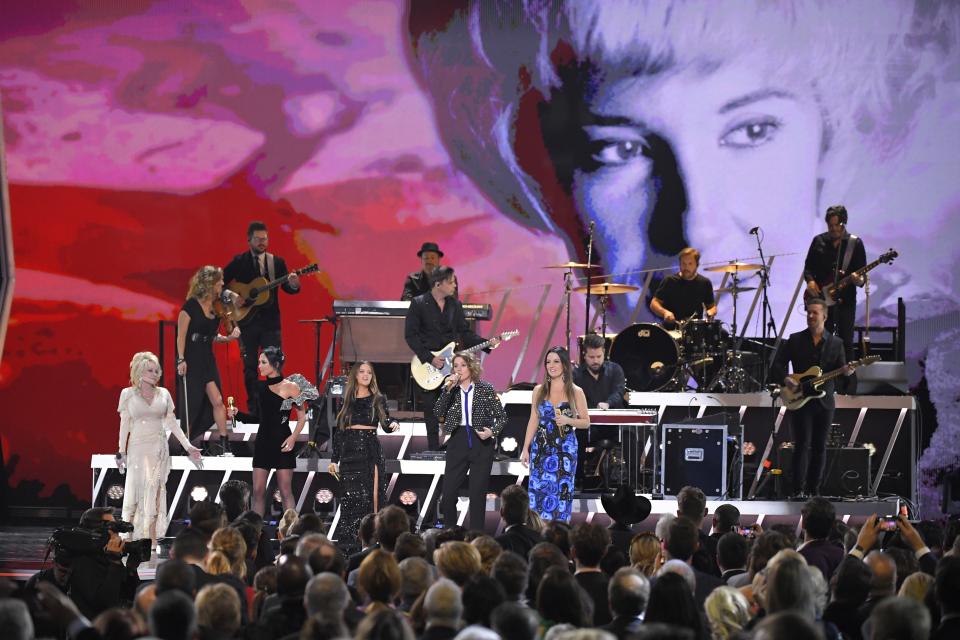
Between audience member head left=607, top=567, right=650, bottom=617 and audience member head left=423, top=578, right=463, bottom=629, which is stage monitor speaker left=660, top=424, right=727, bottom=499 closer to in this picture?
audience member head left=607, top=567, right=650, bottom=617

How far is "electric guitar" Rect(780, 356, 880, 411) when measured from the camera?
30.6 feet

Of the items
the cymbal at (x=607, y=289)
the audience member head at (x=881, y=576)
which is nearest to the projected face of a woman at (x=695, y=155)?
the cymbal at (x=607, y=289)

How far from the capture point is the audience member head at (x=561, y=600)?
166 inches

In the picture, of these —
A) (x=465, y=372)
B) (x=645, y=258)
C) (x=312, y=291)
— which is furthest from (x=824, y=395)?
(x=312, y=291)

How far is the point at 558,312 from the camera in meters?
13.2

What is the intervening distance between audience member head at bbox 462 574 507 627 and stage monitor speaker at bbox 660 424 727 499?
17.5 ft

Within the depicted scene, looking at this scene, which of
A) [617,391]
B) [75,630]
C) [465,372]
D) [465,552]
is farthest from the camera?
[617,391]

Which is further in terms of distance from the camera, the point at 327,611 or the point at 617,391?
the point at 617,391

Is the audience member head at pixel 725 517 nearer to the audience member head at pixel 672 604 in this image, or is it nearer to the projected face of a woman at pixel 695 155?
the audience member head at pixel 672 604

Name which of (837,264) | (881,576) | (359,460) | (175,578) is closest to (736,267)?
(837,264)

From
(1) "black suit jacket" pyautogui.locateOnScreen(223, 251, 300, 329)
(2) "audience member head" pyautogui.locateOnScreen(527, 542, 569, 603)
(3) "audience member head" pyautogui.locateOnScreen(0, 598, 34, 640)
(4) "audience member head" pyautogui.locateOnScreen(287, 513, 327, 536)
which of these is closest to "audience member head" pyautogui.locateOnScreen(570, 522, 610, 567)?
(2) "audience member head" pyautogui.locateOnScreen(527, 542, 569, 603)

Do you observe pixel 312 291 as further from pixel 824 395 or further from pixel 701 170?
pixel 824 395

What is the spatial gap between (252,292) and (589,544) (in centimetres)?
623

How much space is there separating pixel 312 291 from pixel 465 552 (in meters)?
8.75
